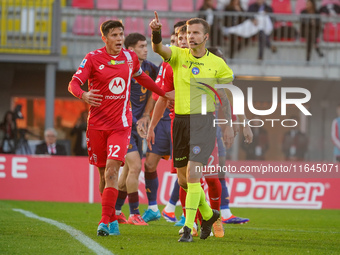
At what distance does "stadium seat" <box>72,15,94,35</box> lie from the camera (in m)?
18.2

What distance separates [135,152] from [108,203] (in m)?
2.19

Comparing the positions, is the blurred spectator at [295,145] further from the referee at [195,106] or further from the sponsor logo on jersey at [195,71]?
the sponsor logo on jersey at [195,71]

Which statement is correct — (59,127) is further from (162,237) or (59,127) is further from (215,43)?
(162,237)

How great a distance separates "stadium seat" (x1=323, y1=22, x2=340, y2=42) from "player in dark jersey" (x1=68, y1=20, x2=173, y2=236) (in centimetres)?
1188

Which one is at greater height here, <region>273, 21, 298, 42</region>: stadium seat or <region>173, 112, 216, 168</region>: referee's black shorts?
<region>273, 21, 298, 42</region>: stadium seat

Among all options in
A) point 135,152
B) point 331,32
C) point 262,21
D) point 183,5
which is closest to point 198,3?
point 183,5

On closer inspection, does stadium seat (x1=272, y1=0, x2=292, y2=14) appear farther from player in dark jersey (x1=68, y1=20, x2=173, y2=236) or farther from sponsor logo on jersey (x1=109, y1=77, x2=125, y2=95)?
sponsor logo on jersey (x1=109, y1=77, x2=125, y2=95)

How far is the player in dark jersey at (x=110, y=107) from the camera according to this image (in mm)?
7387

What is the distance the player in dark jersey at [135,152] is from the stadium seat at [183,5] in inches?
414

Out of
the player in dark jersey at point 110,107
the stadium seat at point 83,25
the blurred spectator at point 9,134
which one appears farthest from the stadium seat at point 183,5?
the player in dark jersey at point 110,107

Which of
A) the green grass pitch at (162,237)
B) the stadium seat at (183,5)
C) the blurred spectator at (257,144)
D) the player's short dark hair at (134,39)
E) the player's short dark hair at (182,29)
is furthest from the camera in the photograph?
the stadium seat at (183,5)


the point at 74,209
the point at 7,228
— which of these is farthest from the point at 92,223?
the point at 74,209

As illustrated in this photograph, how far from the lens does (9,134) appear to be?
17.2 metres

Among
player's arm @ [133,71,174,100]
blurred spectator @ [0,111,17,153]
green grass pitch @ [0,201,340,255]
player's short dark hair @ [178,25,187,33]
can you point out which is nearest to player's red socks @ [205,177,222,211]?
green grass pitch @ [0,201,340,255]
